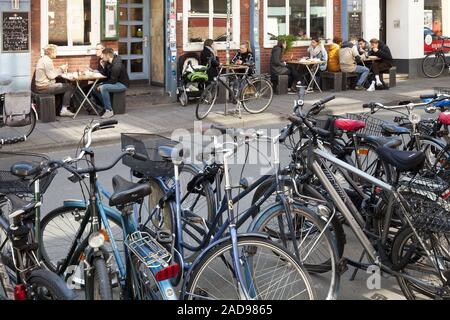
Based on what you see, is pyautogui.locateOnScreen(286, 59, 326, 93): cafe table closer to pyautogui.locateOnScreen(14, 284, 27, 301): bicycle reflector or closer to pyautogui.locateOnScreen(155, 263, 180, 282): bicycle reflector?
pyautogui.locateOnScreen(155, 263, 180, 282): bicycle reflector

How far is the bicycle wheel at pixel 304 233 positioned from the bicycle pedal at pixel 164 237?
56 cm

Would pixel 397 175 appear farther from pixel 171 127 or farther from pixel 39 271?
pixel 171 127

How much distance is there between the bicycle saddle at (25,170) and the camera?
3939mm

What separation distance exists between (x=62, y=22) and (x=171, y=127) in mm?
4047

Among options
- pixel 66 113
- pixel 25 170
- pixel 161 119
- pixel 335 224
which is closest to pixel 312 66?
pixel 161 119

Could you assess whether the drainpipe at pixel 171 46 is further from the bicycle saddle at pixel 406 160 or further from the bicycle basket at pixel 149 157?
the bicycle saddle at pixel 406 160

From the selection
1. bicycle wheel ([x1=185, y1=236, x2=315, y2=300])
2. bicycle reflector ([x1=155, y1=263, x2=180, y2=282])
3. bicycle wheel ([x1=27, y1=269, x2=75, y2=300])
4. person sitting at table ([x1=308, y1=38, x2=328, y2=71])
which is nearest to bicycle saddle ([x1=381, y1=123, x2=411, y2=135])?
bicycle wheel ([x1=185, y1=236, x2=315, y2=300])

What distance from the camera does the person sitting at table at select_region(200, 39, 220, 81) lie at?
49.2 feet

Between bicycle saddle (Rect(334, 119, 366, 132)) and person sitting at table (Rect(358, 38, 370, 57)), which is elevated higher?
person sitting at table (Rect(358, 38, 370, 57))

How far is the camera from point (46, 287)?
341cm

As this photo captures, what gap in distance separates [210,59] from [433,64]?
8.86 meters

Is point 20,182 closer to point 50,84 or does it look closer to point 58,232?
point 58,232

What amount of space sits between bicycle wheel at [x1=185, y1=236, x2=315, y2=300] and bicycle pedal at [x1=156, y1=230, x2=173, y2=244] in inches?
14.0

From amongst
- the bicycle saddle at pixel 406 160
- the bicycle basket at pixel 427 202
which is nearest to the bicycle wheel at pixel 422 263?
the bicycle basket at pixel 427 202
